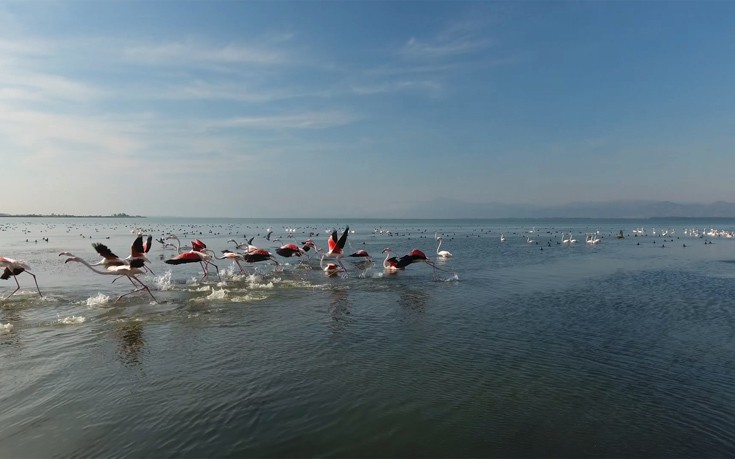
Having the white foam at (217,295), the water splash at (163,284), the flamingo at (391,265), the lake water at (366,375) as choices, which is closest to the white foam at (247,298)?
the lake water at (366,375)

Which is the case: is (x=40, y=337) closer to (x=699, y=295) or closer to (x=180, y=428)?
(x=180, y=428)

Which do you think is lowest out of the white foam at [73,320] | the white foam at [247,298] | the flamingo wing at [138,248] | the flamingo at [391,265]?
the white foam at [247,298]

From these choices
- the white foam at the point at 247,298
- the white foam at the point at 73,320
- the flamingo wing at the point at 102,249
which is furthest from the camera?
the white foam at the point at 247,298

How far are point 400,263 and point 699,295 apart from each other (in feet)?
40.2

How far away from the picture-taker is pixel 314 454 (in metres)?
5.35

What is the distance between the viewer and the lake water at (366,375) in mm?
5695

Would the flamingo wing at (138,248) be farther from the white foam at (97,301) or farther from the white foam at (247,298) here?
the white foam at (247,298)

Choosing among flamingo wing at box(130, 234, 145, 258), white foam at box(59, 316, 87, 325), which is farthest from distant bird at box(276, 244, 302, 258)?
white foam at box(59, 316, 87, 325)

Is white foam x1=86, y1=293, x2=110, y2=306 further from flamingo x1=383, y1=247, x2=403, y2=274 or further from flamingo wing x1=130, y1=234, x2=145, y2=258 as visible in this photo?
flamingo x1=383, y1=247, x2=403, y2=274

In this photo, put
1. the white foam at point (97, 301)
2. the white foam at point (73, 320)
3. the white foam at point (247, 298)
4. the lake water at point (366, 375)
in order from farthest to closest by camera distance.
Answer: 1. the white foam at point (247, 298)
2. the white foam at point (97, 301)
3. the white foam at point (73, 320)
4. the lake water at point (366, 375)

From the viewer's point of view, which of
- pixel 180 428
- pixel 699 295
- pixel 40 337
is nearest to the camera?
pixel 180 428

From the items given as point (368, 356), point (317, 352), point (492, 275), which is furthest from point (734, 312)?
point (317, 352)

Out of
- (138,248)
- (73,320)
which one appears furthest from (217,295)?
(73,320)

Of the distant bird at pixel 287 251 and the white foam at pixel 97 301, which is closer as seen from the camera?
the white foam at pixel 97 301
